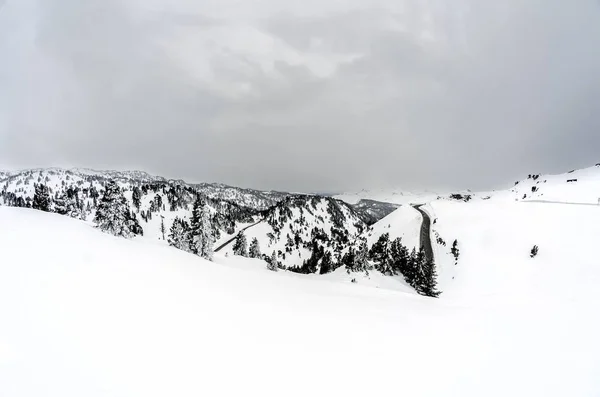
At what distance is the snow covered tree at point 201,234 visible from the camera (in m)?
49.4

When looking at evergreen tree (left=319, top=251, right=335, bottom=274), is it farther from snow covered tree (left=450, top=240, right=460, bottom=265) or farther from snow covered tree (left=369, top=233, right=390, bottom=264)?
snow covered tree (left=450, top=240, right=460, bottom=265)

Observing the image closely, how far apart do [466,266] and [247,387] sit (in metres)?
60.8

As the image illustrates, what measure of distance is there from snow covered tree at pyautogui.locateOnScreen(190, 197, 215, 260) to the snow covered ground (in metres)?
39.6

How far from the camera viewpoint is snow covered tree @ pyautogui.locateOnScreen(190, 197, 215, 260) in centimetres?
4944

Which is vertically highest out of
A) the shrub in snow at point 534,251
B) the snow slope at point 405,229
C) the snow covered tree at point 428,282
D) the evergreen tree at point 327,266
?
the snow slope at point 405,229

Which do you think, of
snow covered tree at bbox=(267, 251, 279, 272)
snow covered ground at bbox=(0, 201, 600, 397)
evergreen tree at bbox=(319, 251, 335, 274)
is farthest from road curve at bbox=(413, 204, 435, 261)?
snow covered ground at bbox=(0, 201, 600, 397)

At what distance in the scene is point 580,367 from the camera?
5641 millimetres

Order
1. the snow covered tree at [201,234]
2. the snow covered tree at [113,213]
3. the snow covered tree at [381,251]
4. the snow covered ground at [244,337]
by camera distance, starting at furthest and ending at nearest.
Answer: the snow covered tree at [381,251] < the snow covered tree at [201,234] < the snow covered tree at [113,213] < the snow covered ground at [244,337]

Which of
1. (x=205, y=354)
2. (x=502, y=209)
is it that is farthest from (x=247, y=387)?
(x=502, y=209)

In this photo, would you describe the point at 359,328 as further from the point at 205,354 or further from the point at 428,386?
the point at 205,354

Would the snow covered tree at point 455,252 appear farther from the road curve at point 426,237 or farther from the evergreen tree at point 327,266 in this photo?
the evergreen tree at point 327,266

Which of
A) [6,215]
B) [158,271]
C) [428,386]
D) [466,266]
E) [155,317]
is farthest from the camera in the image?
[466,266]

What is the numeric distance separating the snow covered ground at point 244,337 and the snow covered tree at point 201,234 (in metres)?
39.6

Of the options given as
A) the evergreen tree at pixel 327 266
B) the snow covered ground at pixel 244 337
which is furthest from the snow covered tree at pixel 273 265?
the snow covered ground at pixel 244 337
